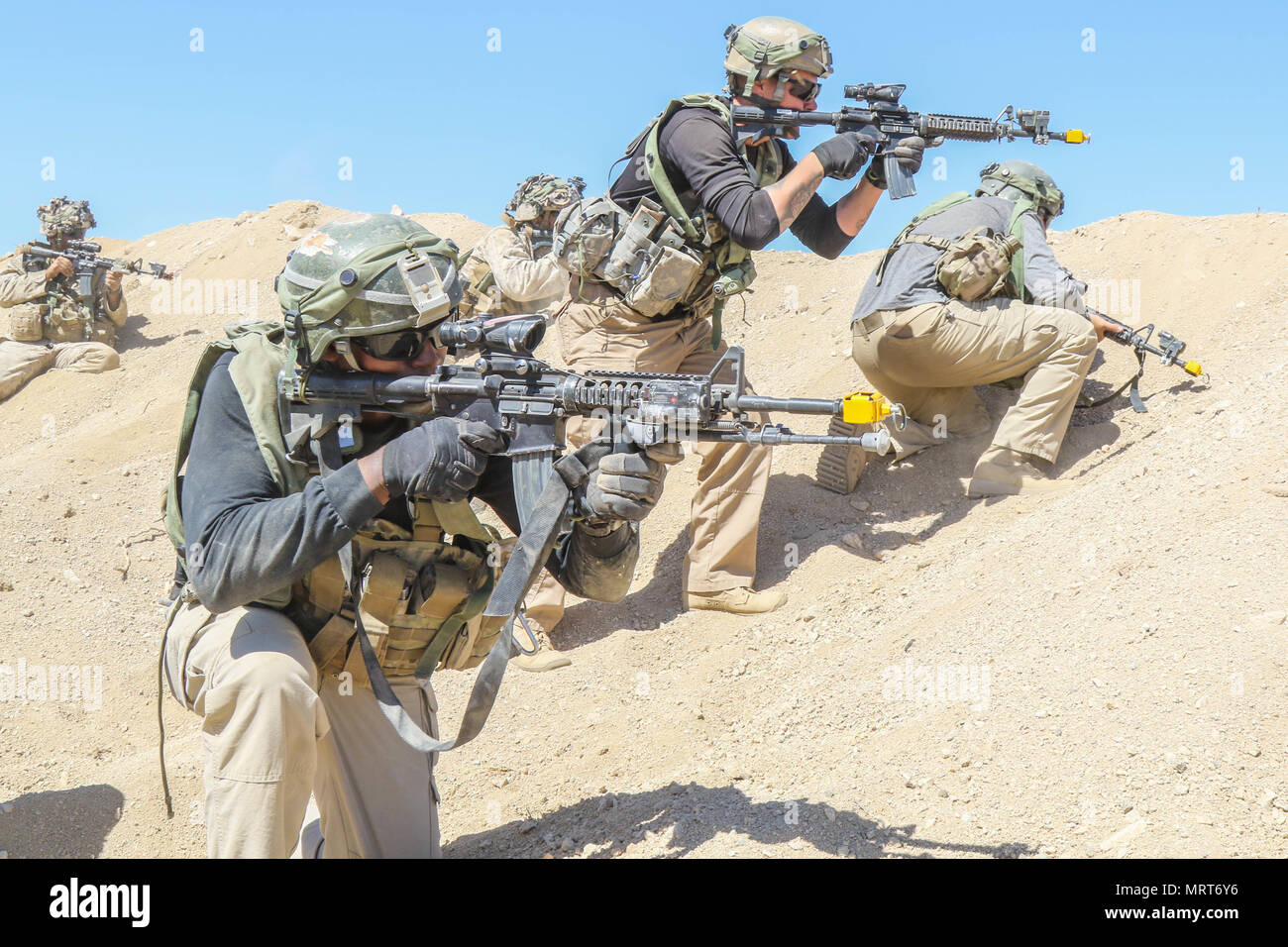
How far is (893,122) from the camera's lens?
17.0ft

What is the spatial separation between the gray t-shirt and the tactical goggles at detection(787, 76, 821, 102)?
102 centimetres

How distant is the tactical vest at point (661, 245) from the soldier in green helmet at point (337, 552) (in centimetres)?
195

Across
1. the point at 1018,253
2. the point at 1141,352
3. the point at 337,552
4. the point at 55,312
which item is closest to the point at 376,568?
the point at 337,552

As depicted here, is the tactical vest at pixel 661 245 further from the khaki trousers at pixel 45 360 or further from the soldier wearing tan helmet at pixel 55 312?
the soldier wearing tan helmet at pixel 55 312

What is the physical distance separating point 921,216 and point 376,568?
3.96 meters

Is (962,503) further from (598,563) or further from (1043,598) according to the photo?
(598,563)

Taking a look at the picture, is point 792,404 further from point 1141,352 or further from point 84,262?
point 84,262

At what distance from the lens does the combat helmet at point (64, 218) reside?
40.8ft

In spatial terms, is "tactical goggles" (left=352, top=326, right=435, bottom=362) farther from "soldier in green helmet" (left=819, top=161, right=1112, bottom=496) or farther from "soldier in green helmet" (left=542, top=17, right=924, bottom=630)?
"soldier in green helmet" (left=819, top=161, right=1112, bottom=496)

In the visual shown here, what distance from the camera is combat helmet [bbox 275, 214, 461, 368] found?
3068 mm

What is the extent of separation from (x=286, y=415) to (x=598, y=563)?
941 millimetres

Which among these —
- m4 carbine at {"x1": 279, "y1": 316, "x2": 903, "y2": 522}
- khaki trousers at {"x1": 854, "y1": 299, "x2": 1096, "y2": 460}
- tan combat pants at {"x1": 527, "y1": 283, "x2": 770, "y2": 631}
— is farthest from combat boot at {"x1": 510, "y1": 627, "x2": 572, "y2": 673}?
m4 carbine at {"x1": 279, "y1": 316, "x2": 903, "y2": 522}

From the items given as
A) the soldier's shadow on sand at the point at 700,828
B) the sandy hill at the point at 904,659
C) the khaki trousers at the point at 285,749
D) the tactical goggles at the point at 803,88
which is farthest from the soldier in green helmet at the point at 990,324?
the khaki trousers at the point at 285,749
